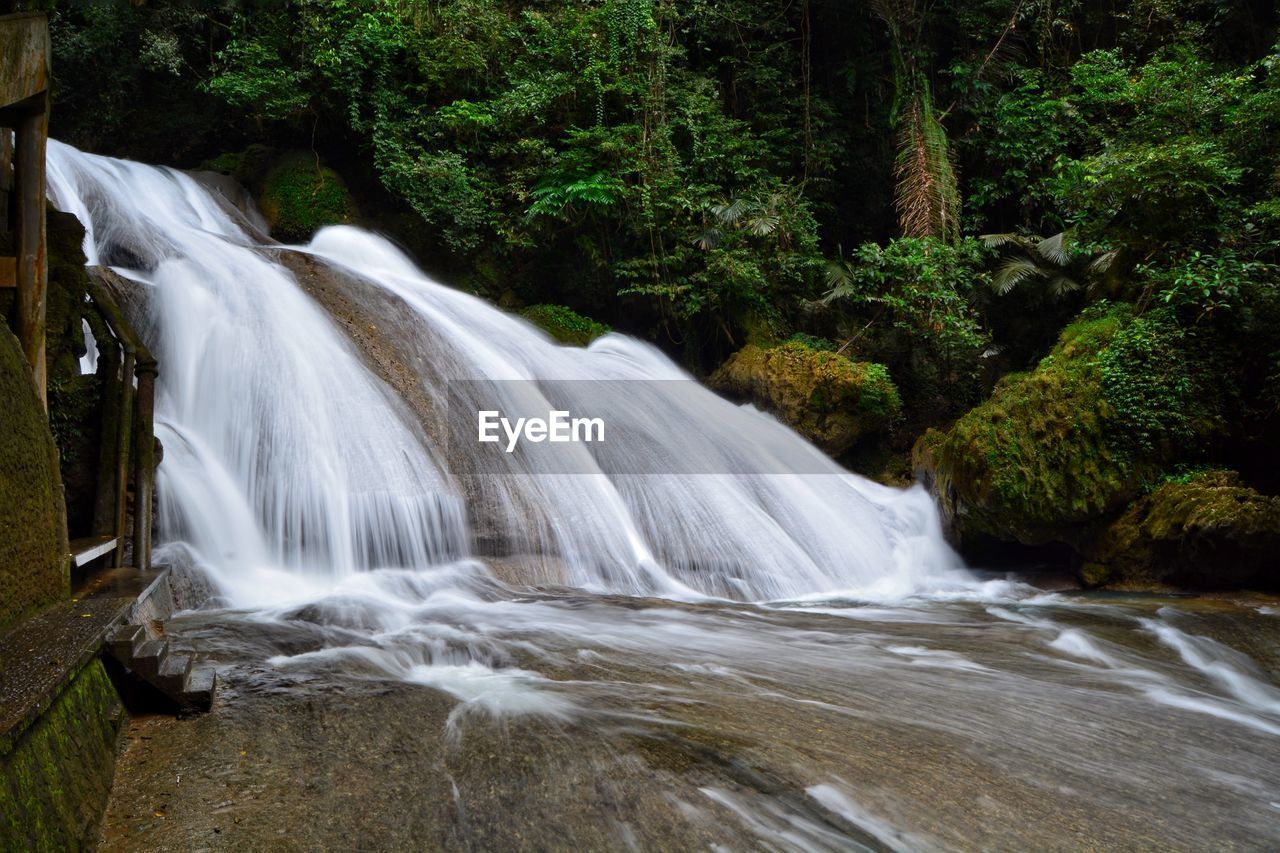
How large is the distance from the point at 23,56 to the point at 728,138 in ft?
33.8

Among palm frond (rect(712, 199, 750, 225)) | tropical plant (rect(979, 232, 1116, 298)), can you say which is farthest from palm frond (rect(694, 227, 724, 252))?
tropical plant (rect(979, 232, 1116, 298))

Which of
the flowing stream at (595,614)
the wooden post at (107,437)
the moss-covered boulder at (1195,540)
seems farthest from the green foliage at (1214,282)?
the wooden post at (107,437)

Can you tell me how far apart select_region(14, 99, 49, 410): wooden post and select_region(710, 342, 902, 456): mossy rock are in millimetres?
8420

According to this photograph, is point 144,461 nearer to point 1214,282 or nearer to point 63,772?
point 63,772

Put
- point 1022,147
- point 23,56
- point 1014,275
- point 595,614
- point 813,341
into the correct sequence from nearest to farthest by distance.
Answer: point 23,56 → point 595,614 → point 1014,275 → point 813,341 → point 1022,147

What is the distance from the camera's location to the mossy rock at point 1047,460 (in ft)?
24.5

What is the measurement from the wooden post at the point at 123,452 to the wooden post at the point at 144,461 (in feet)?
0.25

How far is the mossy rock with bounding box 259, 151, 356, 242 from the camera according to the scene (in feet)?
38.5

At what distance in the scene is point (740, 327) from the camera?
11891 millimetres

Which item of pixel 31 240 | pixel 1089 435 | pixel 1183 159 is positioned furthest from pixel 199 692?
pixel 1183 159

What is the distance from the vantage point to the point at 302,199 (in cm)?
1191

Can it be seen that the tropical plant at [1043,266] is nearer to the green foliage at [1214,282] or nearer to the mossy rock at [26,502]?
the green foliage at [1214,282]

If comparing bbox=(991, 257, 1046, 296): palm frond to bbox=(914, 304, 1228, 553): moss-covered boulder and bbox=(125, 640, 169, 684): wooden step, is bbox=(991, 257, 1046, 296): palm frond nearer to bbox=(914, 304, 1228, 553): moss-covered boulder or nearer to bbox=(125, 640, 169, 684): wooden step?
bbox=(914, 304, 1228, 553): moss-covered boulder

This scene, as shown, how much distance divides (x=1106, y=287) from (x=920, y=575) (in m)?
4.21
